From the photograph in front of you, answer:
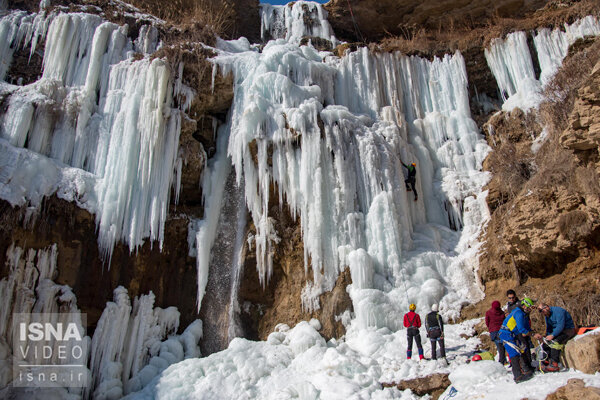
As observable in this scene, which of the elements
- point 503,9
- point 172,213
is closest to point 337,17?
point 503,9

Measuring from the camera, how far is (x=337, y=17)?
70.3 feet

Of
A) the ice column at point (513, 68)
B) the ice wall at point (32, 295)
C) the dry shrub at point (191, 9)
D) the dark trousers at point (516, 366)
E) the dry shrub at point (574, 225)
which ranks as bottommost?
the dark trousers at point (516, 366)

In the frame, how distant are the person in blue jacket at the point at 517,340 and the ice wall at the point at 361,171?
4014 mm

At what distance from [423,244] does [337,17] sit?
13.3 m

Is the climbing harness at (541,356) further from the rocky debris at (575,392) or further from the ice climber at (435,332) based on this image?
the ice climber at (435,332)

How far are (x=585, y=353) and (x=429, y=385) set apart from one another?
2428 mm

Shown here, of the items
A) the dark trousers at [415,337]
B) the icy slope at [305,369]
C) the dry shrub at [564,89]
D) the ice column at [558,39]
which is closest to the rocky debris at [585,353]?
the icy slope at [305,369]

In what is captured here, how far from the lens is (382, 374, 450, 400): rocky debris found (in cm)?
725

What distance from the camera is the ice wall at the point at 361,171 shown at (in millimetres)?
11273

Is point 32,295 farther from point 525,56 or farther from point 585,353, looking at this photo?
point 525,56

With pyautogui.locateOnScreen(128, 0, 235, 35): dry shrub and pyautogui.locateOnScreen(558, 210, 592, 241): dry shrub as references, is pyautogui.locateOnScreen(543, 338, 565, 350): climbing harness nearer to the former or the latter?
pyautogui.locateOnScreen(558, 210, 592, 241): dry shrub

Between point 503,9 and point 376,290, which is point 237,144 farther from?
point 503,9

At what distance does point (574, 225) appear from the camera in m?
8.83

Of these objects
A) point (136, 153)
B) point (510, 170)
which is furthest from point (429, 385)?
point (136, 153)
